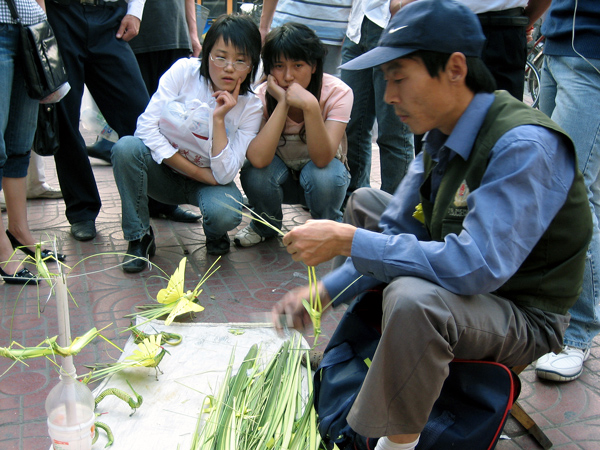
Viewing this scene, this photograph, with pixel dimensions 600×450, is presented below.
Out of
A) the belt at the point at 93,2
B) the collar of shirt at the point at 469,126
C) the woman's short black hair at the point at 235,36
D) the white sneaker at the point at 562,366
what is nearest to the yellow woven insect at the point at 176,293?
the woman's short black hair at the point at 235,36

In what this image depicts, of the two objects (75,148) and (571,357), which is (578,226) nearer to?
(571,357)

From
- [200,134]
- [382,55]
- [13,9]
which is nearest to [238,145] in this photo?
→ [200,134]

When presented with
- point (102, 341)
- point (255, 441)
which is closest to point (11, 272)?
point (102, 341)

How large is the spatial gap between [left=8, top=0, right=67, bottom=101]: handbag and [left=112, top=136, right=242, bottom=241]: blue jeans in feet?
1.65

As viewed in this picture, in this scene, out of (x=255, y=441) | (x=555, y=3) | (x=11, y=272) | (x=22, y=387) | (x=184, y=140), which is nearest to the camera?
(x=255, y=441)

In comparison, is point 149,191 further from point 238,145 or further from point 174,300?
point 174,300

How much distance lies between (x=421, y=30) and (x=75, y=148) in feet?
8.99

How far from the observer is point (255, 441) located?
6.53 ft

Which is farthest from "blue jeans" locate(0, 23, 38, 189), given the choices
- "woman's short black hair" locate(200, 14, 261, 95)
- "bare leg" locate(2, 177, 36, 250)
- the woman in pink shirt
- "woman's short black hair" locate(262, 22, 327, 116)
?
"woman's short black hair" locate(262, 22, 327, 116)

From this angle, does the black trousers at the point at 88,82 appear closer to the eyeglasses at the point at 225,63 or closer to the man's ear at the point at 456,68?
the eyeglasses at the point at 225,63

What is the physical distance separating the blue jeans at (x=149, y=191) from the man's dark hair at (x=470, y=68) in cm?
176

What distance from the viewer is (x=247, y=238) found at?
3961 millimetres

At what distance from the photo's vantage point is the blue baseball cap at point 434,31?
6.03 feet

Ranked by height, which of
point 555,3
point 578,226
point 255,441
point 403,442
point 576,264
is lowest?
point 255,441
